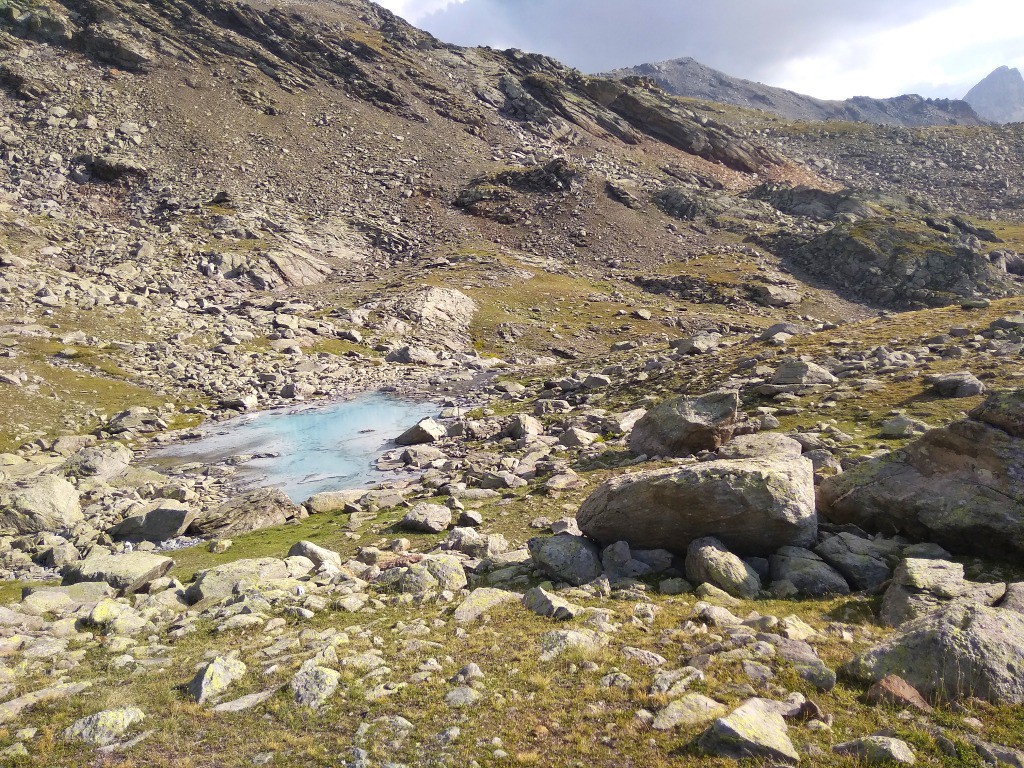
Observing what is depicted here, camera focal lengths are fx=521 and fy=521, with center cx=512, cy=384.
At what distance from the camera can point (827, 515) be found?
15.9 metres

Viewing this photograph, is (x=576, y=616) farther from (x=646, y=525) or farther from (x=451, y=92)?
(x=451, y=92)

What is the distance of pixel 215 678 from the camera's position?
31.9ft

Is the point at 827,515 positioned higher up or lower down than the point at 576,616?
higher up

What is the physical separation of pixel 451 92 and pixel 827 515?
7284 inches

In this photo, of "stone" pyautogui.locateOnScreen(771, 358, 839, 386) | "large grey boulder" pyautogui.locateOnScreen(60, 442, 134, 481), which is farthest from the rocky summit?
"large grey boulder" pyautogui.locateOnScreen(60, 442, 134, 481)

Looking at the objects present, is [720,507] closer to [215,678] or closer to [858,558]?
[858,558]

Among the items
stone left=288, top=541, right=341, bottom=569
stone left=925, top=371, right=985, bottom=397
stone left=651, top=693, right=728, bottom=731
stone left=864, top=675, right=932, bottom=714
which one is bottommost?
stone left=288, top=541, right=341, bottom=569

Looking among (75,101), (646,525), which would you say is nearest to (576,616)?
(646,525)

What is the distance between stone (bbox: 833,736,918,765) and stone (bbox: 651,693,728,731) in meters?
1.65

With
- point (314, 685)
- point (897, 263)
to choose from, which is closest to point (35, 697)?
point (314, 685)

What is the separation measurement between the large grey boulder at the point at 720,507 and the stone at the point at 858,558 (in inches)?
21.7

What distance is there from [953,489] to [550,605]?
36.6ft

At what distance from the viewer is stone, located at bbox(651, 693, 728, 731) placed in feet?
26.0

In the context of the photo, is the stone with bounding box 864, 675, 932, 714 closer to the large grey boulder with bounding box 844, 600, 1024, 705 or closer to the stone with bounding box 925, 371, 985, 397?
the large grey boulder with bounding box 844, 600, 1024, 705
